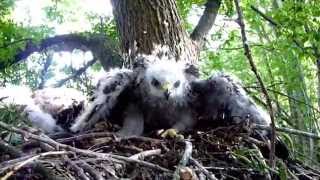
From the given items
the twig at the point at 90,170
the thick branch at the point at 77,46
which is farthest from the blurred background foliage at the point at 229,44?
the twig at the point at 90,170

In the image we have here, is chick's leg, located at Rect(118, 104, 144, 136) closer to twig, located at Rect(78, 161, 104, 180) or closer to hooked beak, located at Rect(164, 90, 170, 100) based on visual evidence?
hooked beak, located at Rect(164, 90, 170, 100)

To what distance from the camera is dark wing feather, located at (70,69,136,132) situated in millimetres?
3590

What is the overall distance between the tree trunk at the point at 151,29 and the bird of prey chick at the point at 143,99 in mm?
859

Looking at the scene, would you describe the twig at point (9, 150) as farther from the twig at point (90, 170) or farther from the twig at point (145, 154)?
the twig at point (145, 154)

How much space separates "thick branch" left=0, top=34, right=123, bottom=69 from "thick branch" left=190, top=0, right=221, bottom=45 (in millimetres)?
1169

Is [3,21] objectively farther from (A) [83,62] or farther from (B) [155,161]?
(B) [155,161]

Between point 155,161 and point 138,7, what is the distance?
257 cm

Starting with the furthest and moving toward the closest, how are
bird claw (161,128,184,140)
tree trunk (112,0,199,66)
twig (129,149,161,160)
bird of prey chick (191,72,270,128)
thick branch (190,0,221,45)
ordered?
thick branch (190,0,221,45), tree trunk (112,0,199,66), bird of prey chick (191,72,270,128), bird claw (161,128,184,140), twig (129,149,161,160)

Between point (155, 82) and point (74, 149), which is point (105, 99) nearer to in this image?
point (155, 82)

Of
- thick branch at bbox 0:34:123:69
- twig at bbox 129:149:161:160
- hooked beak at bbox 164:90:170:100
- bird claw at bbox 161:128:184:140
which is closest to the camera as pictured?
twig at bbox 129:149:161:160

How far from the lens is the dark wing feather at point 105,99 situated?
11.8ft

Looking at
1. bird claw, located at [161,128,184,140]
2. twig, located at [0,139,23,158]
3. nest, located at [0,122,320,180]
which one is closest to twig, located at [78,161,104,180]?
nest, located at [0,122,320,180]

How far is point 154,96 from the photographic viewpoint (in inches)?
147

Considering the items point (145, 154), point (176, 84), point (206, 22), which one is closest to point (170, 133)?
point (176, 84)
